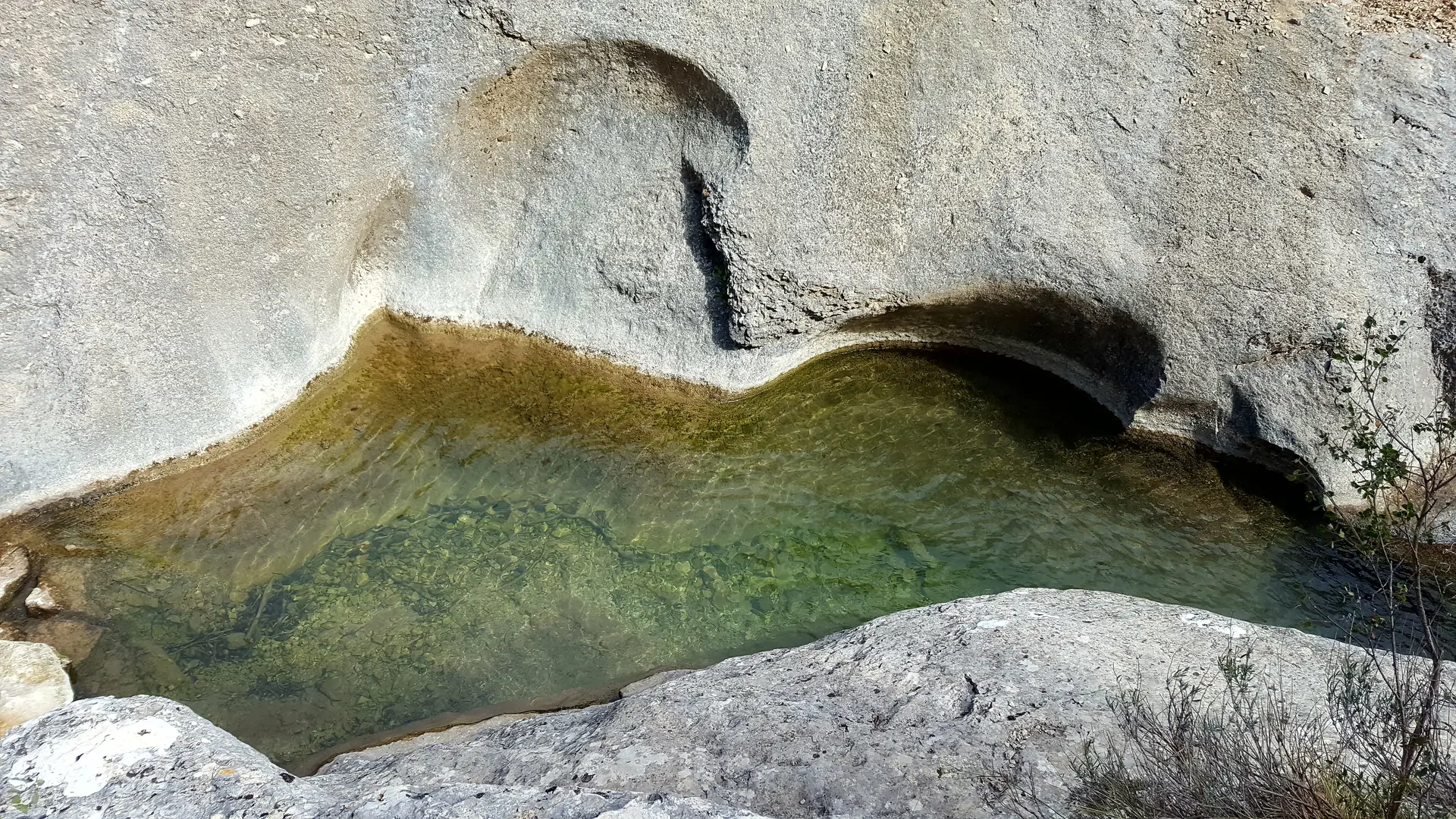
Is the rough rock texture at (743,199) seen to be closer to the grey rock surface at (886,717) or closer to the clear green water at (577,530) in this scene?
the clear green water at (577,530)

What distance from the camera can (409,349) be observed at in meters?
5.85

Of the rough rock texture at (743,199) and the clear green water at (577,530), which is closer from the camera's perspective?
the clear green water at (577,530)

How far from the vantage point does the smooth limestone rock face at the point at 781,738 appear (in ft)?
6.93

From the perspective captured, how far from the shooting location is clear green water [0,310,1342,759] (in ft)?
13.8

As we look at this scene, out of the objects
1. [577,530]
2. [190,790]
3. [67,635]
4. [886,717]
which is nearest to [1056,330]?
[577,530]

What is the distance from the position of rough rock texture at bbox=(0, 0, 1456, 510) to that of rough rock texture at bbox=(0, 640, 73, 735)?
1.01m

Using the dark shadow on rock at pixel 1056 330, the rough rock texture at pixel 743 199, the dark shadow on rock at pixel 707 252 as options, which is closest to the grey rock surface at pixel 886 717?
the dark shadow on rock at pixel 1056 330

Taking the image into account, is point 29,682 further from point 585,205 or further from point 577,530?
point 585,205

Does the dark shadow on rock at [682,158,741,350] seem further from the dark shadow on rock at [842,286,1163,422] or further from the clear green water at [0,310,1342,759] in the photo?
the dark shadow on rock at [842,286,1163,422]

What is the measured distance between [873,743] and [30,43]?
430 centimetres

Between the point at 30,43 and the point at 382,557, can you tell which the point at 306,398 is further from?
the point at 30,43

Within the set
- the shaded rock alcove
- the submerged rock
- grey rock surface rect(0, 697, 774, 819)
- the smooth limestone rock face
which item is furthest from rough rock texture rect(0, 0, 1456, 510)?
grey rock surface rect(0, 697, 774, 819)

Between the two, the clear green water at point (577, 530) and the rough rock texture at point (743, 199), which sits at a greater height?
the rough rock texture at point (743, 199)

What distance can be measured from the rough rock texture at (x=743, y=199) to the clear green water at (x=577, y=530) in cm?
32
